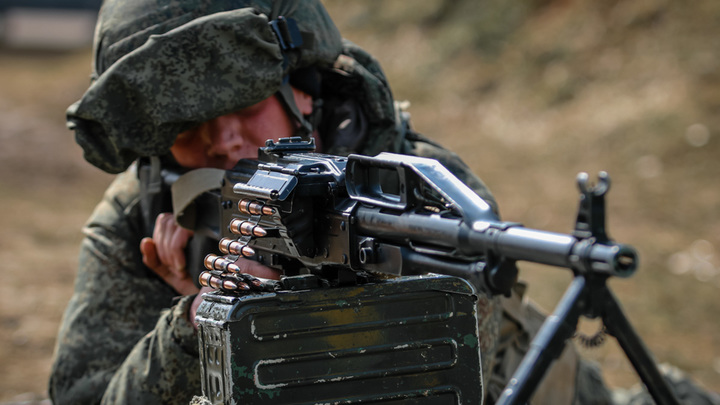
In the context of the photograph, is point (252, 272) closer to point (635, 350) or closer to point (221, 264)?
point (221, 264)

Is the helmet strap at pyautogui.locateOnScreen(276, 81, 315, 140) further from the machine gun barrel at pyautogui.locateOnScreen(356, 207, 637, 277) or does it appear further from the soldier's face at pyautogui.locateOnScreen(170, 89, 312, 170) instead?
the machine gun barrel at pyautogui.locateOnScreen(356, 207, 637, 277)

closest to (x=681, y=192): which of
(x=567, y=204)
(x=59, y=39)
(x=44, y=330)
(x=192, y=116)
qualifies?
(x=567, y=204)

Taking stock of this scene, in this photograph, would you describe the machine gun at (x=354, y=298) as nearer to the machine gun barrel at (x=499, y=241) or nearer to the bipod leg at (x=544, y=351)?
the machine gun barrel at (x=499, y=241)

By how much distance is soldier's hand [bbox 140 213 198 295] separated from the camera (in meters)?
3.57

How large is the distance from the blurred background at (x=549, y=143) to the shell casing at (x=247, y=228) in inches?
A: 150

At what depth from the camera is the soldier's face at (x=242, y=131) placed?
3.42 m

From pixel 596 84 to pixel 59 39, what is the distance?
1655cm

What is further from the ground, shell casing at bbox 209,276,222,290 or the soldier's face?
the soldier's face

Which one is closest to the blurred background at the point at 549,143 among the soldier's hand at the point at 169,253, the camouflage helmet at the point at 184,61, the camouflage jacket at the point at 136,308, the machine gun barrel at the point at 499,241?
the camouflage jacket at the point at 136,308

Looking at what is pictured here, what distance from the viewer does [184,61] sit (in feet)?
11.1

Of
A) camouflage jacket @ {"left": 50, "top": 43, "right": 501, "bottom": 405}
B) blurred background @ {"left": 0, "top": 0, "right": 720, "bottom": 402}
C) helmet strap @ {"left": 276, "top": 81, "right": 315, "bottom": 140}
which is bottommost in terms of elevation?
camouflage jacket @ {"left": 50, "top": 43, "right": 501, "bottom": 405}

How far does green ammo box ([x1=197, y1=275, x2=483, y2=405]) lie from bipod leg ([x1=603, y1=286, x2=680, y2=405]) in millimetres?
487

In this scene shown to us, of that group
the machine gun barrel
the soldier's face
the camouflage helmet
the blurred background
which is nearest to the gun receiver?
the machine gun barrel

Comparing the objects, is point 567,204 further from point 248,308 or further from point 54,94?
point 54,94
